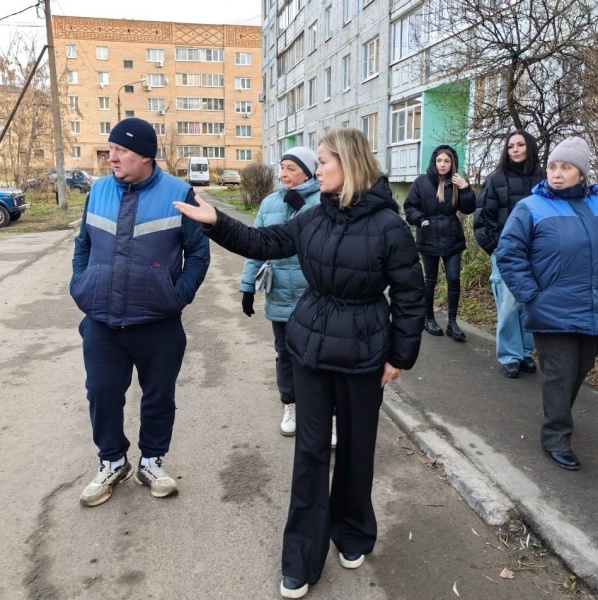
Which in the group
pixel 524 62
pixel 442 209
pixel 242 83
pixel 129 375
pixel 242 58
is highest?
pixel 242 58

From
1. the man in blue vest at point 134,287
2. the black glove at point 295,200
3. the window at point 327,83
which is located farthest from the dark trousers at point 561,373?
the window at point 327,83

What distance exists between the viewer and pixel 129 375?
134 inches

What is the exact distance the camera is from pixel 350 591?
2648 millimetres

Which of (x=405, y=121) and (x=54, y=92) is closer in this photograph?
(x=405, y=121)

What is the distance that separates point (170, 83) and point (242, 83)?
7.82m

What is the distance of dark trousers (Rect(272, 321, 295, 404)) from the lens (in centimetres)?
407

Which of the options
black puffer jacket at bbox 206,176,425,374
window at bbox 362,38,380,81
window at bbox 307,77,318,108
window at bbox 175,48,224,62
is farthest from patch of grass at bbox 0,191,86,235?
window at bbox 175,48,224,62

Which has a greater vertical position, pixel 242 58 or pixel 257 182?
pixel 242 58

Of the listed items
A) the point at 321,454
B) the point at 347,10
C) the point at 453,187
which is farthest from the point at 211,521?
the point at 347,10

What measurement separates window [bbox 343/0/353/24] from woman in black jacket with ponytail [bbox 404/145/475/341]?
23.5 metres

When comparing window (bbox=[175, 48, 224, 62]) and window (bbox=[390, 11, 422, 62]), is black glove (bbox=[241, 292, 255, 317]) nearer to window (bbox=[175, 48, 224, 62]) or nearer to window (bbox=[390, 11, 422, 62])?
window (bbox=[390, 11, 422, 62])

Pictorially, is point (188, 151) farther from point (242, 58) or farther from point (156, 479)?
point (156, 479)

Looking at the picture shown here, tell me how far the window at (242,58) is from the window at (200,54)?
166 centimetres

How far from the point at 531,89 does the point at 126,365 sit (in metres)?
6.38
